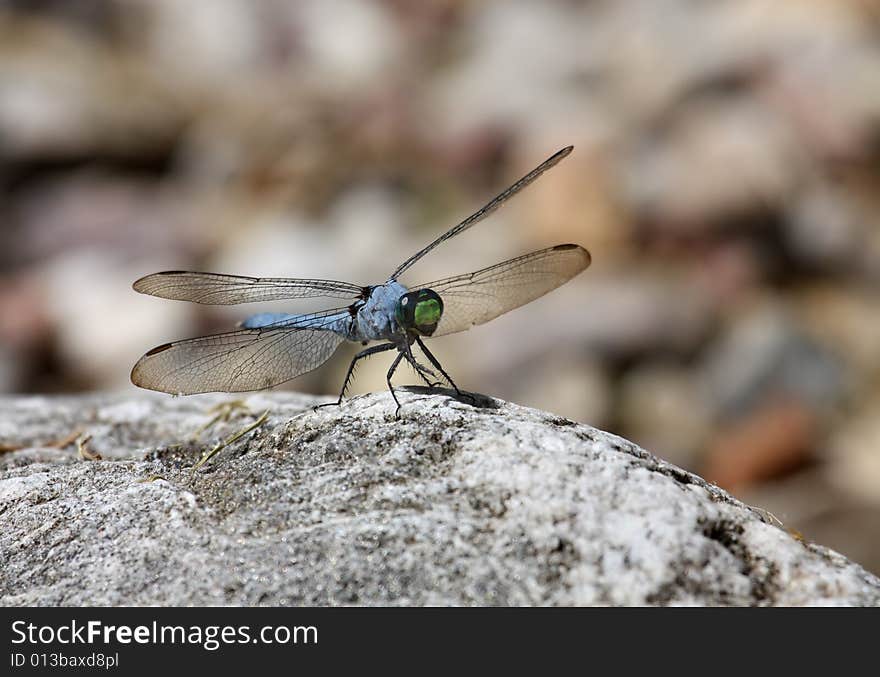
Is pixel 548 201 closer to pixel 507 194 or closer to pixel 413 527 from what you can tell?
pixel 507 194

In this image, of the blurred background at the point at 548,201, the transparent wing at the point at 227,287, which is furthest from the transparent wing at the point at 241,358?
the blurred background at the point at 548,201

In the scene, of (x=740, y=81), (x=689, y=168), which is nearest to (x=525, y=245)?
(x=689, y=168)

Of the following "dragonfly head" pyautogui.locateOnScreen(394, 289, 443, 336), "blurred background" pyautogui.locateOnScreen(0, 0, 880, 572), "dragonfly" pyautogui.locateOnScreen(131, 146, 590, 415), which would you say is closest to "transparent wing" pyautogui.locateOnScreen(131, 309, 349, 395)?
"dragonfly" pyautogui.locateOnScreen(131, 146, 590, 415)

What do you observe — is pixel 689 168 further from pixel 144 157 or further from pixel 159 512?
pixel 159 512

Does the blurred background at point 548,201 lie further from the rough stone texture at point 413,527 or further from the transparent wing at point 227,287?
the rough stone texture at point 413,527

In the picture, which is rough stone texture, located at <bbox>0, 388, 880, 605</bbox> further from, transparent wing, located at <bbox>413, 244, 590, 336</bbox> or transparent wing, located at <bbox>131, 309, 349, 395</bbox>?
transparent wing, located at <bbox>413, 244, 590, 336</bbox>

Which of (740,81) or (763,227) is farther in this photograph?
(740,81)
